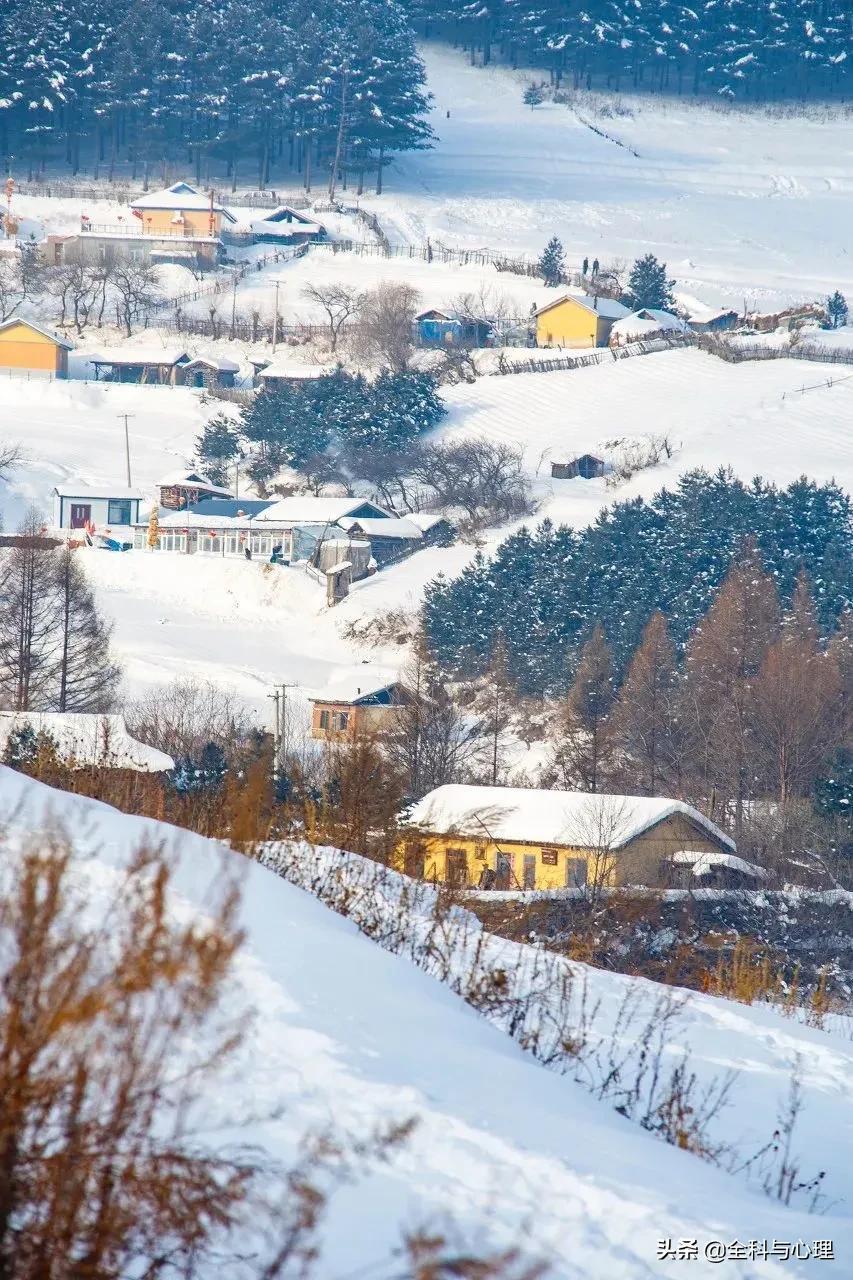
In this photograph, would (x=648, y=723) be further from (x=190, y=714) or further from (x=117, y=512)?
(x=117, y=512)

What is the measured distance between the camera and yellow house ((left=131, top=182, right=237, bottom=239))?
69.3 meters

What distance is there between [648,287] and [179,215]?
20453 mm

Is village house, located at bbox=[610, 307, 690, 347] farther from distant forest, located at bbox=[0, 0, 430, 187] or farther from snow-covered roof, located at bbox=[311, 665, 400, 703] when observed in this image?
snow-covered roof, located at bbox=[311, 665, 400, 703]

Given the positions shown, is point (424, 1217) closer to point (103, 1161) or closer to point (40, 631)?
point (103, 1161)

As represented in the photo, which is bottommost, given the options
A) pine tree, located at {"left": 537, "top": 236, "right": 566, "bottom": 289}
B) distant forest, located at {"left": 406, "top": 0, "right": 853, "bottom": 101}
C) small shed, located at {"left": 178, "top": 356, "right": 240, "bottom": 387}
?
small shed, located at {"left": 178, "top": 356, "right": 240, "bottom": 387}

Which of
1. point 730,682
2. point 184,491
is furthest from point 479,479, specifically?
point 730,682

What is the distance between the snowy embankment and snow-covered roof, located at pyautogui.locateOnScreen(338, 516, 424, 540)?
38.2 m

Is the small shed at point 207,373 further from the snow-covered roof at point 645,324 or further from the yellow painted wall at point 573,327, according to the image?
the snow-covered roof at point 645,324

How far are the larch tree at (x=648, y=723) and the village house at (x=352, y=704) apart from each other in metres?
4.64

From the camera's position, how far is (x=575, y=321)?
60.5 meters

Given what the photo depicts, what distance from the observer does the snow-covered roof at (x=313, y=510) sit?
4338 centimetres

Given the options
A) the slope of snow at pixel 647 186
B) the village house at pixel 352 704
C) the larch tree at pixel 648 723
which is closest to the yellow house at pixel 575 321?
the slope of snow at pixel 647 186

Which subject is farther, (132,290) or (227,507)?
(132,290)

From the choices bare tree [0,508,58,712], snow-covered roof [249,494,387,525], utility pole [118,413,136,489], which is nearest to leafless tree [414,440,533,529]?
snow-covered roof [249,494,387,525]
